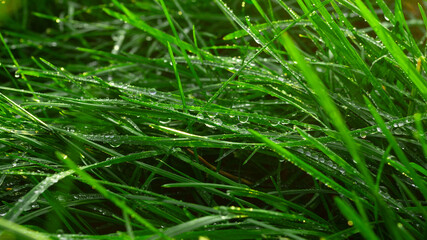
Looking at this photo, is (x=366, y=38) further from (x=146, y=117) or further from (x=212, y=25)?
(x=212, y=25)

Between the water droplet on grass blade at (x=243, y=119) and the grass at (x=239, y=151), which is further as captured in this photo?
the water droplet on grass blade at (x=243, y=119)

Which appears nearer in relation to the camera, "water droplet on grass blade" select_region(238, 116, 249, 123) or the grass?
the grass

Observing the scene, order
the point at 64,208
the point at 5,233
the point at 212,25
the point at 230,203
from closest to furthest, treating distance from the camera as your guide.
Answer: the point at 5,233, the point at 64,208, the point at 230,203, the point at 212,25

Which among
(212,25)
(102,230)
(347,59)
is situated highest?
(212,25)

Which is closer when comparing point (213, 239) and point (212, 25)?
point (213, 239)

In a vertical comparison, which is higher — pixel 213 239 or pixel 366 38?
pixel 366 38

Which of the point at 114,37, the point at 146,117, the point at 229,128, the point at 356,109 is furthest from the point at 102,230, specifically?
the point at 114,37

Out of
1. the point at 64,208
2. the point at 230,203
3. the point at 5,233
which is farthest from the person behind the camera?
the point at 230,203

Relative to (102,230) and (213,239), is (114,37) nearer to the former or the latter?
(102,230)

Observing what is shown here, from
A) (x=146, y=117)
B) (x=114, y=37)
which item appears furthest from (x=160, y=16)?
(x=146, y=117)
